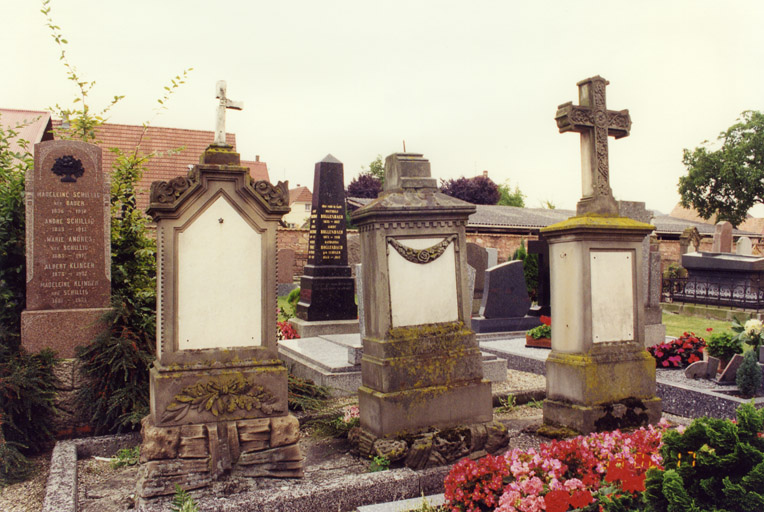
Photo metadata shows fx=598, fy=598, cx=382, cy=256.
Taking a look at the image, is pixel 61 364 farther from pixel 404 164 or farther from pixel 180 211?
pixel 404 164

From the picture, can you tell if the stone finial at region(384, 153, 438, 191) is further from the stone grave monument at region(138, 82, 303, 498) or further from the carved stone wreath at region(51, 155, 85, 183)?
the carved stone wreath at region(51, 155, 85, 183)

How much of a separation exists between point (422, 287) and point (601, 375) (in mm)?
1744

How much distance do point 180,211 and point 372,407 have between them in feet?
6.83

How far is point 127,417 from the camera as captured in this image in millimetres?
5086

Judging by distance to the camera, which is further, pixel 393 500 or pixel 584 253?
pixel 584 253

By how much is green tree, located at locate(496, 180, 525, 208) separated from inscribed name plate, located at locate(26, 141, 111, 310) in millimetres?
56877

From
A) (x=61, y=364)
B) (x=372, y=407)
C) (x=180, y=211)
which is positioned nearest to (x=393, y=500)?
(x=372, y=407)

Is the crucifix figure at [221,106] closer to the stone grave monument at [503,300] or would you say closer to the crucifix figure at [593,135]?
the crucifix figure at [593,135]

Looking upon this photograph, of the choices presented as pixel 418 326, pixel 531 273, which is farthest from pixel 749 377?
pixel 531 273

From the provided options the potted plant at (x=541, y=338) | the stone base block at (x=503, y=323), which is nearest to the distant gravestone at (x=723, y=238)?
the stone base block at (x=503, y=323)

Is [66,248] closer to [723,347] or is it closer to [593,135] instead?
[593,135]

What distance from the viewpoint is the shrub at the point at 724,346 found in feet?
22.9

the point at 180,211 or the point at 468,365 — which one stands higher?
the point at 180,211

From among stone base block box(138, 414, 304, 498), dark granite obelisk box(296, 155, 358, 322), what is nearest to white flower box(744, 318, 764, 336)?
stone base block box(138, 414, 304, 498)
